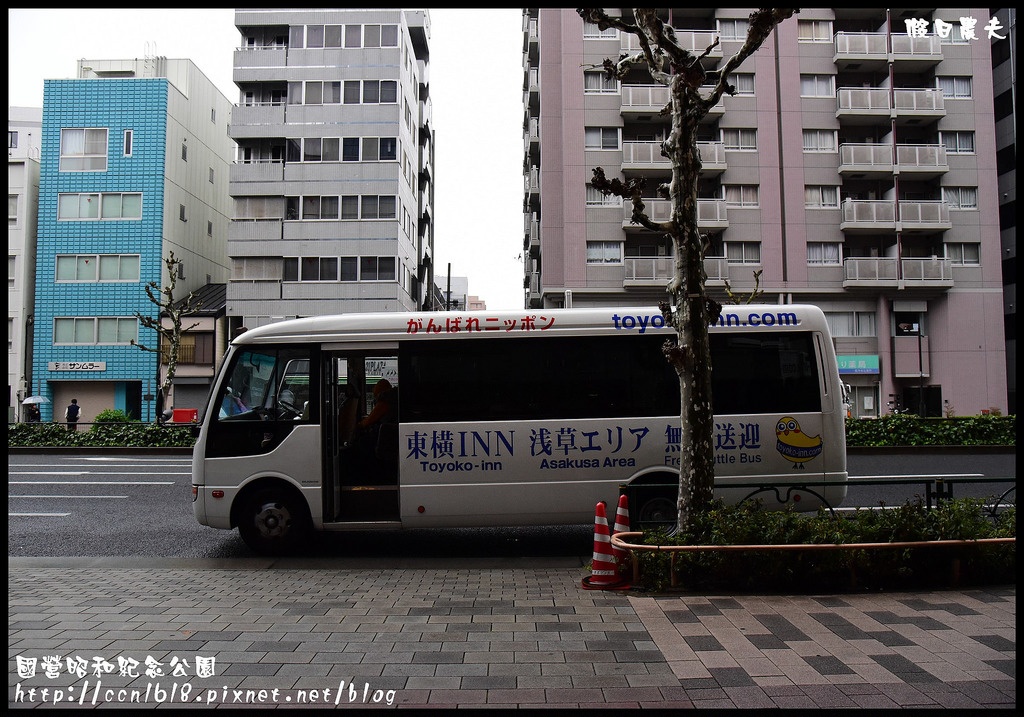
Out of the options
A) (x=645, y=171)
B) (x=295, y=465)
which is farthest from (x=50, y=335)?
(x=295, y=465)

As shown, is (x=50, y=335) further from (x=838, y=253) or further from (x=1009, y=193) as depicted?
(x=1009, y=193)

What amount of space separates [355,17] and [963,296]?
112 feet

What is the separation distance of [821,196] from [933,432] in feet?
52.6

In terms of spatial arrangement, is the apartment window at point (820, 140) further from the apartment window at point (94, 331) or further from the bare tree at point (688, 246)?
the apartment window at point (94, 331)

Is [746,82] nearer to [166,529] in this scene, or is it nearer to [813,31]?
[813,31]

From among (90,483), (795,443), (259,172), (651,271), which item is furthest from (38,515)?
(259,172)

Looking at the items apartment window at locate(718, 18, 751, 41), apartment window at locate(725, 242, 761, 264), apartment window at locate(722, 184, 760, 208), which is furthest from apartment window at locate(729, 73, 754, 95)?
apartment window at locate(725, 242, 761, 264)

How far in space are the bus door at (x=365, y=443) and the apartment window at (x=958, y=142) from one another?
1367 inches

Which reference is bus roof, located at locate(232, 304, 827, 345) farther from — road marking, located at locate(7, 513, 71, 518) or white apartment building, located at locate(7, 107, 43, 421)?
white apartment building, located at locate(7, 107, 43, 421)

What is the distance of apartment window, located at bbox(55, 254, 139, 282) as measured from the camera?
37094mm

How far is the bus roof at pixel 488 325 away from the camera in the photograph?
8242mm

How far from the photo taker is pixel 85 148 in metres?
37.7

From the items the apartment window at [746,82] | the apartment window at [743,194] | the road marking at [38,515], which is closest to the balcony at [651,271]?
the apartment window at [743,194]

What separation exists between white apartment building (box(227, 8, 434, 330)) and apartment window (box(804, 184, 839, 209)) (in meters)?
20.5
